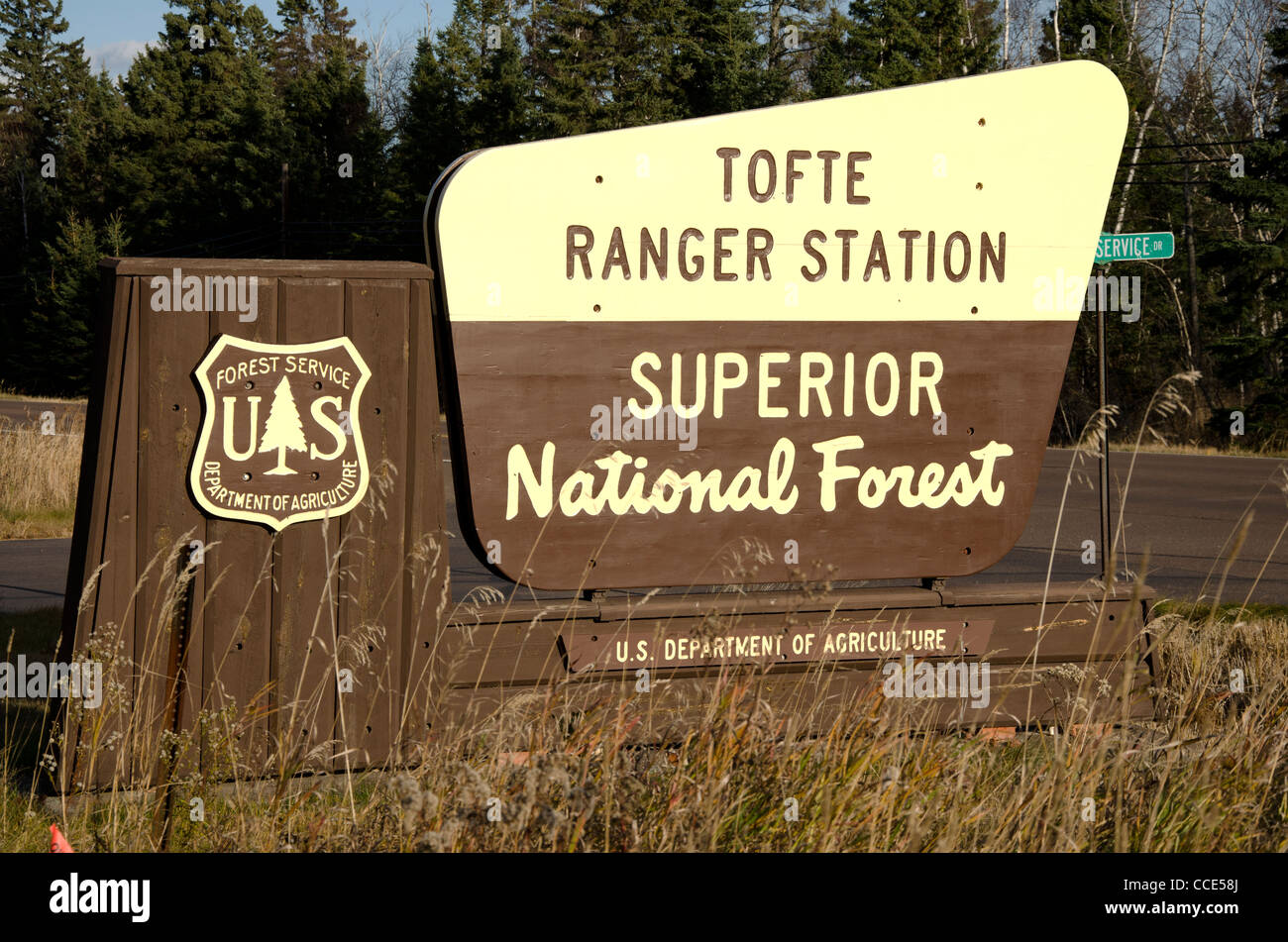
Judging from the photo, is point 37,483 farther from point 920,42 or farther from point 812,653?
point 920,42

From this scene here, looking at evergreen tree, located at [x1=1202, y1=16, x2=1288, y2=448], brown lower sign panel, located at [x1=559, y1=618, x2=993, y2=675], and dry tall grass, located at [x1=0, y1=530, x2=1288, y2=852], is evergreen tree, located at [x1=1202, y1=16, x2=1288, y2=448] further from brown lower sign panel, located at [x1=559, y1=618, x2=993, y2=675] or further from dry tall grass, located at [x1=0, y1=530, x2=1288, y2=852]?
dry tall grass, located at [x1=0, y1=530, x2=1288, y2=852]

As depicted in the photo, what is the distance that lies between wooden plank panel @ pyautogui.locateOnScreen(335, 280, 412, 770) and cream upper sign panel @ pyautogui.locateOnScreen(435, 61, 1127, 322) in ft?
0.98

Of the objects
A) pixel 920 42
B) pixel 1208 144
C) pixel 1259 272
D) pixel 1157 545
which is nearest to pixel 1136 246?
pixel 1157 545

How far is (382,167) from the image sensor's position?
4000 centimetres

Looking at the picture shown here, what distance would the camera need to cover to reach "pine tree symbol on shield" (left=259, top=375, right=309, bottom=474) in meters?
4.37

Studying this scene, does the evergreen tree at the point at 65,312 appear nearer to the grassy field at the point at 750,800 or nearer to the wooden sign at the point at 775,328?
the wooden sign at the point at 775,328

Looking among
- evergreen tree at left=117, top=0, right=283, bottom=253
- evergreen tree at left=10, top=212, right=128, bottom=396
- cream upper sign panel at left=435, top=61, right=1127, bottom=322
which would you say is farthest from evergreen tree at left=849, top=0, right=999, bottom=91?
cream upper sign panel at left=435, top=61, right=1127, bottom=322

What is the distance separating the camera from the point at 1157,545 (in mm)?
12047

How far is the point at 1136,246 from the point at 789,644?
360 centimetres

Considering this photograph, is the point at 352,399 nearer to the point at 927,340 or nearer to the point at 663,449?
the point at 663,449

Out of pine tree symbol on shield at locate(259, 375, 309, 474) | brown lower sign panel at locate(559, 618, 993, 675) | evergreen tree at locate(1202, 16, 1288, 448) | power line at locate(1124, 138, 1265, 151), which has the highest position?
power line at locate(1124, 138, 1265, 151)

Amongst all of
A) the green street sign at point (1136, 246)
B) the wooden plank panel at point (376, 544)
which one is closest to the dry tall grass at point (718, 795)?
the wooden plank panel at point (376, 544)
